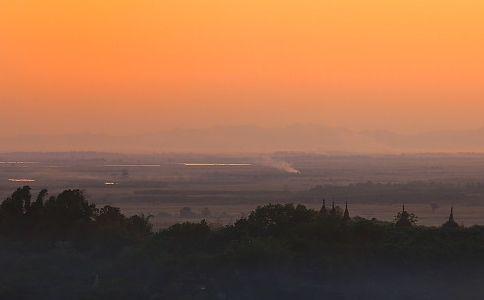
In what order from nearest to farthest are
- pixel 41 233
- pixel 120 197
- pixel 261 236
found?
pixel 261 236 → pixel 41 233 → pixel 120 197

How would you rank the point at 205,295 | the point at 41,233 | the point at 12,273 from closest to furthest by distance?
the point at 205,295 < the point at 12,273 < the point at 41,233

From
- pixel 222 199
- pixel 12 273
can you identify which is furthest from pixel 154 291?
pixel 222 199

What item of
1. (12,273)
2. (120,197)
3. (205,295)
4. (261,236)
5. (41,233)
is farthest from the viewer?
(120,197)

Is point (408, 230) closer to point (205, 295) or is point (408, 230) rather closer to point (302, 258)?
point (302, 258)

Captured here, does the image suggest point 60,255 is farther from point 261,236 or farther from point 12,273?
point 261,236

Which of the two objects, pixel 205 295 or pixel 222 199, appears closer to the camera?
pixel 205 295

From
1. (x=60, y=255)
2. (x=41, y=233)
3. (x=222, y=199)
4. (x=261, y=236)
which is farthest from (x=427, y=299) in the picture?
(x=222, y=199)
